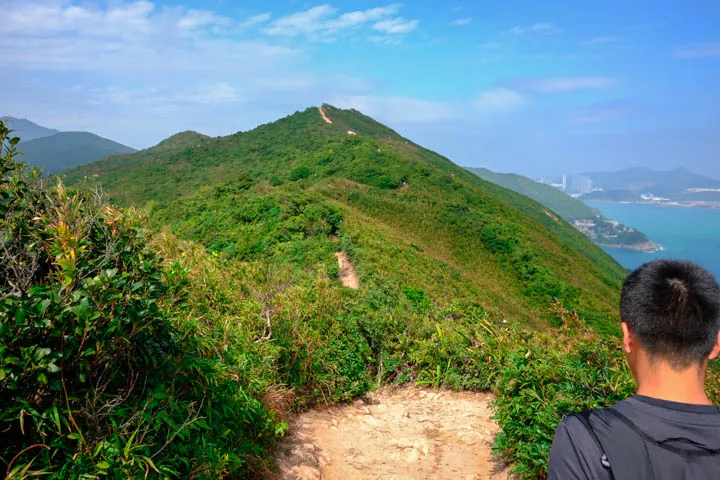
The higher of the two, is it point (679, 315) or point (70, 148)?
point (70, 148)

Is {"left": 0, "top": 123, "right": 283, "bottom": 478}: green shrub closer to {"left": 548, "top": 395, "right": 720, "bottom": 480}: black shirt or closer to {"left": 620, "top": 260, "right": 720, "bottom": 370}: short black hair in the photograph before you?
{"left": 548, "top": 395, "right": 720, "bottom": 480}: black shirt

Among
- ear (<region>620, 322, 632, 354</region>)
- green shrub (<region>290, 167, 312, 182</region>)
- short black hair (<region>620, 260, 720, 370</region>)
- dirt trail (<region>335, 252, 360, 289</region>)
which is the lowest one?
dirt trail (<region>335, 252, 360, 289</region>)

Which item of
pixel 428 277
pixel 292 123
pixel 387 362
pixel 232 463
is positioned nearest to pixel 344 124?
pixel 292 123

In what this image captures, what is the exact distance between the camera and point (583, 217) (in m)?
130

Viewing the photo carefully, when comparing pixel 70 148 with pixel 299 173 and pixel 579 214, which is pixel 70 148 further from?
pixel 579 214

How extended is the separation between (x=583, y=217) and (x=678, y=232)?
33445mm

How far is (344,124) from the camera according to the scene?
67438 millimetres

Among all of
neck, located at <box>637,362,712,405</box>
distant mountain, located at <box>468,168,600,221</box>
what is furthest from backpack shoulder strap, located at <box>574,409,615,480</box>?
distant mountain, located at <box>468,168,600,221</box>

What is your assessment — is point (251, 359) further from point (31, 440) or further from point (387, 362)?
point (387, 362)

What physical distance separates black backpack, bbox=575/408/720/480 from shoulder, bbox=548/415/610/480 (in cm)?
2

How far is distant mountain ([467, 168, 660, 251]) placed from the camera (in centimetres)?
11181

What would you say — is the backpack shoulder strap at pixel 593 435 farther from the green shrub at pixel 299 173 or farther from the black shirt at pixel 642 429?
the green shrub at pixel 299 173

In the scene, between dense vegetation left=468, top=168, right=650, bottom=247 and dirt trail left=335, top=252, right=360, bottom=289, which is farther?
dense vegetation left=468, top=168, right=650, bottom=247

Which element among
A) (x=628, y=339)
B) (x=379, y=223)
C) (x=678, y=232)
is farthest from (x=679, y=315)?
(x=678, y=232)
